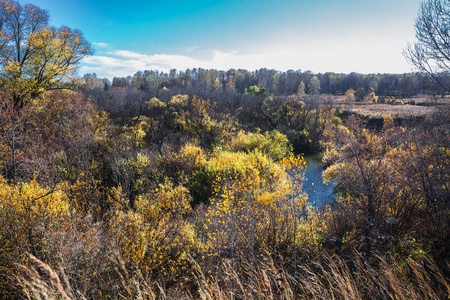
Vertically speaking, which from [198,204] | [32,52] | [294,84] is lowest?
[198,204]

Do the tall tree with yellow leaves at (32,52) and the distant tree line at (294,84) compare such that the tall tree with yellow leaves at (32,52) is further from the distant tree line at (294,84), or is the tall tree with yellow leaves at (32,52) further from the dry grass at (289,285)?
the distant tree line at (294,84)

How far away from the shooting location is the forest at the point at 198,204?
12.5 ft

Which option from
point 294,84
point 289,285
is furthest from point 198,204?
point 294,84

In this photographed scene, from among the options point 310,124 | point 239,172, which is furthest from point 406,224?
point 310,124

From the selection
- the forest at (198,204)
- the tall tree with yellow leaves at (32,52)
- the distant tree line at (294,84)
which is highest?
the distant tree line at (294,84)

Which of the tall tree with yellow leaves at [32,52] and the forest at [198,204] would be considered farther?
the tall tree with yellow leaves at [32,52]

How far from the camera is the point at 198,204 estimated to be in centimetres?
1126

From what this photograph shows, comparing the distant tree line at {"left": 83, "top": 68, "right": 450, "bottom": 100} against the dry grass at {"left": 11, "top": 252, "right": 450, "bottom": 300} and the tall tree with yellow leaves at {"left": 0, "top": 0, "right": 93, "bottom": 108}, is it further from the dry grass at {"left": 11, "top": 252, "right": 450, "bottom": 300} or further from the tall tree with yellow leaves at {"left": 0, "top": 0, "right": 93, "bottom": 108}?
the dry grass at {"left": 11, "top": 252, "right": 450, "bottom": 300}

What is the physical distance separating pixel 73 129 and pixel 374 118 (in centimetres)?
3424

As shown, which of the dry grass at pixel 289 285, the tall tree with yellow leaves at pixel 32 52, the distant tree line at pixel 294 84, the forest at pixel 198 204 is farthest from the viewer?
the distant tree line at pixel 294 84

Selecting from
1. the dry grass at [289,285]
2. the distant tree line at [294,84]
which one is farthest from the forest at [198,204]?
the distant tree line at [294,84]

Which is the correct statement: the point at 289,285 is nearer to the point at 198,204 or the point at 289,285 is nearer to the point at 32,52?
the point at 198,204

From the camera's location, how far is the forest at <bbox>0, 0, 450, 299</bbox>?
3812mm

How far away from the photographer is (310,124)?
28.8m
